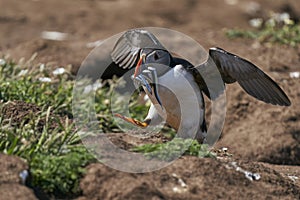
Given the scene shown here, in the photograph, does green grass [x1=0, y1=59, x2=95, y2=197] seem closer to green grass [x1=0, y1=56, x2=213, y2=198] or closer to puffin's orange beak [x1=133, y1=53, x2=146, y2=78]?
green grass [x1=0, y1=56, x2=213, y2=198]

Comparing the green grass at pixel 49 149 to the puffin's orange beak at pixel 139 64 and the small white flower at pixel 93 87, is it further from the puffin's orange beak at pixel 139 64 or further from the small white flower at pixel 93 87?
the small white flower at pixel 93 87

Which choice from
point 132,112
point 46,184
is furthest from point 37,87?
point 46,184

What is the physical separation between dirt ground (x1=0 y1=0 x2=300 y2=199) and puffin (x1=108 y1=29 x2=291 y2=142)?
1.72ft

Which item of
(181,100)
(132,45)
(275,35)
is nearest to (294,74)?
(275,35)

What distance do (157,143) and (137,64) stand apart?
1.02m

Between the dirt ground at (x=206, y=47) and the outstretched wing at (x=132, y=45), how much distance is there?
1038 mm

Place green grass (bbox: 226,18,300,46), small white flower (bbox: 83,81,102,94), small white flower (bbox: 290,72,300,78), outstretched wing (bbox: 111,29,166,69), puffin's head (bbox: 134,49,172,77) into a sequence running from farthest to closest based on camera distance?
1. green grass (bbox: 226,18,300,46)
2. small white flower (bbox: 290,72,300,78)
3. small white flower (bbox: 83,81,102,94)
4. outstretched wing (bbox: 111,29,166,69)
5. puffin's head (bbox: 134,49,172,77)

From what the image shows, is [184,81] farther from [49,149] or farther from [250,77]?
[49,149]

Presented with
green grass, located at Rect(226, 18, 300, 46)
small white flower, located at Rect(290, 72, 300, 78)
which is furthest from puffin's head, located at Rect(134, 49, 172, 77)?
green grass, located at Rect(226, 18, 300, 46)

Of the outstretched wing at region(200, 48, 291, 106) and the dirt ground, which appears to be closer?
the dirt ground

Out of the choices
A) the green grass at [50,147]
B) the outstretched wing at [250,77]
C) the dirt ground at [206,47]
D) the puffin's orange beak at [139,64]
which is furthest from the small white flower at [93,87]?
the outstretched wing at [250,77]

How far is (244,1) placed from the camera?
12523 mm

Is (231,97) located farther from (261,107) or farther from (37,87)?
(37,87)

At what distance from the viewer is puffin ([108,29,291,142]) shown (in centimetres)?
550
